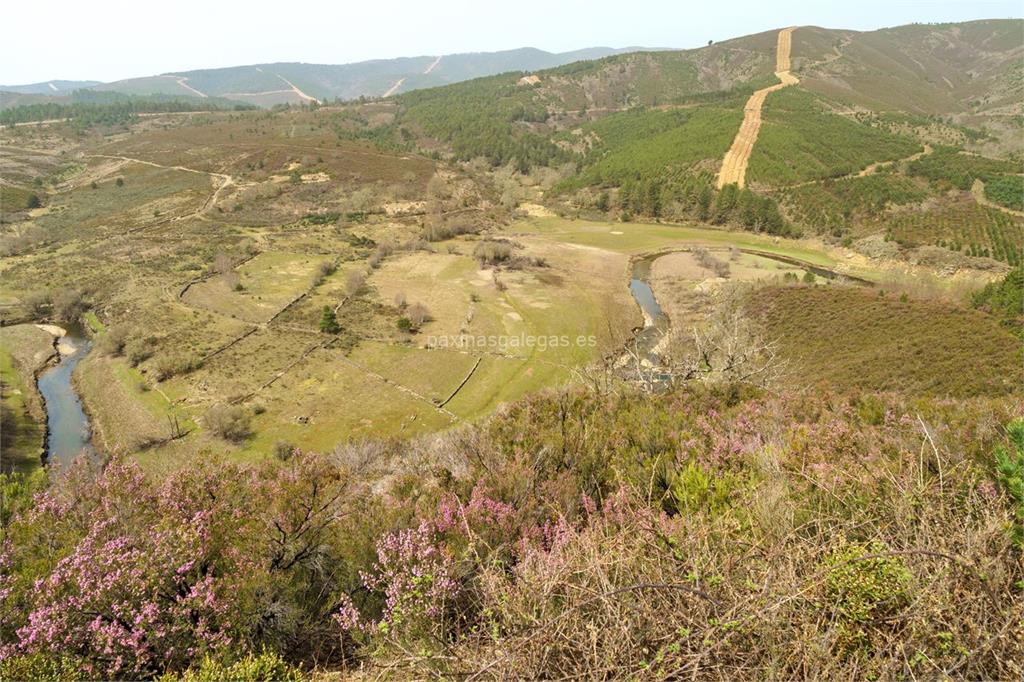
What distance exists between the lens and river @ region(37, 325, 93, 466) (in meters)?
28.7

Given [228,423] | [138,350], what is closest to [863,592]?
[228,423]

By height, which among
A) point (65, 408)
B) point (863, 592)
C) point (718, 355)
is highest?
point (863, 592)

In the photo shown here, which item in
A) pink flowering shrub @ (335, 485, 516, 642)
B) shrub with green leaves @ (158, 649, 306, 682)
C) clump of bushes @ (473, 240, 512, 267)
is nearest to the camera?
shrub with green leaves @ (158, 649, 306, 682)

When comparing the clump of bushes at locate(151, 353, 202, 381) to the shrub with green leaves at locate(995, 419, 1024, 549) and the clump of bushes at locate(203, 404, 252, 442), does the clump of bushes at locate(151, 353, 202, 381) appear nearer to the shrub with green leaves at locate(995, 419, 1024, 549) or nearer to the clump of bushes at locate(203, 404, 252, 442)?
the clump of bushes at locate(203, 404, 252, 442)

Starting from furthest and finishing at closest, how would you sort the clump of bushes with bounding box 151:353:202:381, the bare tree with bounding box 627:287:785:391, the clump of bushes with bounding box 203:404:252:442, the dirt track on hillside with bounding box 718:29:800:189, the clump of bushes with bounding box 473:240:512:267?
1. the dirt track on hillside with bounding box 718:29:800:189
2. the clump of bushes with bounding box 473:240:512:267
3. the clump of bushes with bounding box 151:353:202:381
4. the clump of bushes with bounding box 203:404:252:442
5. the bare tree with bounding box 627:287:785:391

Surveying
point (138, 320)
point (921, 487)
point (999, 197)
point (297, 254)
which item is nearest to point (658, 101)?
point (999, 197)

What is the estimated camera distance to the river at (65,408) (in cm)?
2866

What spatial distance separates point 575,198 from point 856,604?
4147 inches

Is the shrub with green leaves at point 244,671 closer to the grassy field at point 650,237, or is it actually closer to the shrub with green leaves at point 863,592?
the shrub with green leaves at point 863,592

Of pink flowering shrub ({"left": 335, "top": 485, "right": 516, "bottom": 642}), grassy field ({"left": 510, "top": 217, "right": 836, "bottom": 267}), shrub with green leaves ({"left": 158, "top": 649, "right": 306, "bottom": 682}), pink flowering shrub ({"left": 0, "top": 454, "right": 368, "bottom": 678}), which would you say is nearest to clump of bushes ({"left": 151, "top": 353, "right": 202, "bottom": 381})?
pink flowering shrub ({"left": 0, "top": 454, "right": 368, "bottom": 678})

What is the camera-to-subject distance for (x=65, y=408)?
32906 mm

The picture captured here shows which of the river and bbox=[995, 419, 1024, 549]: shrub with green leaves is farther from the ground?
bbox=[995, 419, 1024, 549]: shrub with green leaves

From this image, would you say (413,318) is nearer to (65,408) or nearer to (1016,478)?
(65,408)

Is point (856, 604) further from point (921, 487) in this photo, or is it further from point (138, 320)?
point (138, 320)
